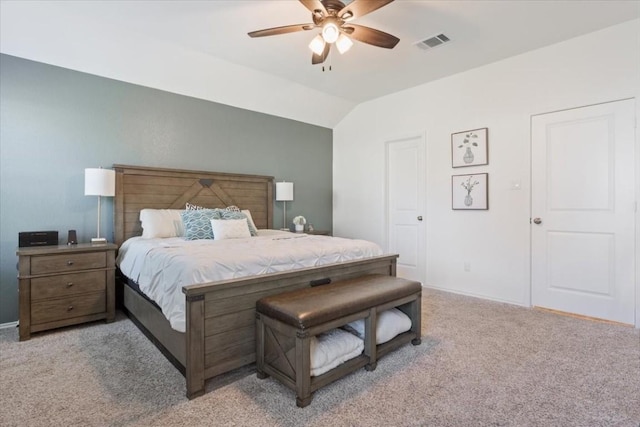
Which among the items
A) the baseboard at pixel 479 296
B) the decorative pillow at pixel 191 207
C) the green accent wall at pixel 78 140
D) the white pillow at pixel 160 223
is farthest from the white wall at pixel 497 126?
the white pillow at pixel 160 223

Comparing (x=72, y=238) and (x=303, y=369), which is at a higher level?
(x=72, y=238)

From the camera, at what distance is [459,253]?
4.17 m

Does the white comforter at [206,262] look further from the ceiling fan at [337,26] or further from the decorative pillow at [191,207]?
the ceiling fan at [337,26]

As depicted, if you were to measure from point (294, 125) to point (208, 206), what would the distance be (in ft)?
6.48

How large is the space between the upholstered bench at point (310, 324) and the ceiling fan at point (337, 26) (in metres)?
1.86

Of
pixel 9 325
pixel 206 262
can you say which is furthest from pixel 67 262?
pixel 206 262

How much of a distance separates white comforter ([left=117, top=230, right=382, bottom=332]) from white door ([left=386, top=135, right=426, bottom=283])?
1787 millimetres

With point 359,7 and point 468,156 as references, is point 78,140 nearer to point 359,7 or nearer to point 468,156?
point 359,7

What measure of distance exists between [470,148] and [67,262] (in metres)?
4.41

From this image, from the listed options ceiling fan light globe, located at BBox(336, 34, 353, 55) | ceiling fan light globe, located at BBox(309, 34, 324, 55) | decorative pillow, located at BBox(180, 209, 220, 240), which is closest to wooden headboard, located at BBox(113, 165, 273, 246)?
decorative pillow, located at BBox(180, 209, 220, 240)

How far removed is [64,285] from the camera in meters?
2.84

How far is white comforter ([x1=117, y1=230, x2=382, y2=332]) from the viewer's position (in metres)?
1.99

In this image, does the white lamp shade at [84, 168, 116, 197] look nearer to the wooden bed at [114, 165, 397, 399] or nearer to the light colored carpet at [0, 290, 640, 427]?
the wooden bed at [114, 165, 397, 399]

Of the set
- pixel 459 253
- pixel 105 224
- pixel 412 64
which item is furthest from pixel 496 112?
pixel 105 224
